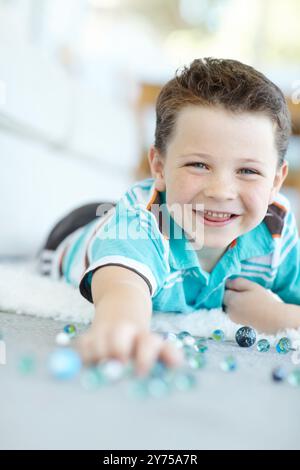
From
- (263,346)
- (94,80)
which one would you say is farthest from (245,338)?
(94,80)

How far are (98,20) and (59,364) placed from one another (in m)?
3.58

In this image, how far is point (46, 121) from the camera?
1.81 m

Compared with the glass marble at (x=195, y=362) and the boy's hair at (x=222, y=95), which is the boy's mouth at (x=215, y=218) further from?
the glass marble at (x=195, y=362)

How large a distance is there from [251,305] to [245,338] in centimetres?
17

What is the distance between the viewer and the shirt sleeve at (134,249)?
81cm

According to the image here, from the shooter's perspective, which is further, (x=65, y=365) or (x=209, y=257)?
(x=209, y=257)

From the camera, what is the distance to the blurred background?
1.66 m

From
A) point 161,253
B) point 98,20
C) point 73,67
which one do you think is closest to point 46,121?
point 73,67

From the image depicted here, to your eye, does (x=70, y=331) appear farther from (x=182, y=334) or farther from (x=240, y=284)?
(x=240, y=284)

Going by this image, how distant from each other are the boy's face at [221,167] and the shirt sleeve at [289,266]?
17 cm

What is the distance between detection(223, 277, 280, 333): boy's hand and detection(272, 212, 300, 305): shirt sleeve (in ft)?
0.24

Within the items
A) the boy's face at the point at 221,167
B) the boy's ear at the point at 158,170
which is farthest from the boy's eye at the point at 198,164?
the boy's ear at the point at 158,170

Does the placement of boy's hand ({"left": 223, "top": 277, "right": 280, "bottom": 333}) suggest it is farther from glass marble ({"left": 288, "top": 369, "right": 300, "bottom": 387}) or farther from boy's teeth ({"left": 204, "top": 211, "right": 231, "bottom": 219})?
glass marble ({"left": 288, "top": 369, "right": 300, "bottom": 387})

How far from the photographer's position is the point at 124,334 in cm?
54
